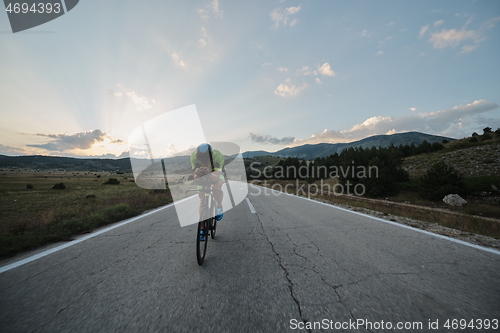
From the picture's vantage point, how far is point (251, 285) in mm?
2469

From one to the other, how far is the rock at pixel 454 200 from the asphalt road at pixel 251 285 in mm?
23923

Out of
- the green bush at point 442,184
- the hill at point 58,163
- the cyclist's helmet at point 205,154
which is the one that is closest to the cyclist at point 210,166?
the cyclist's helmet at point 205,154

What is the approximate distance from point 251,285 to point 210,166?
7.63ft

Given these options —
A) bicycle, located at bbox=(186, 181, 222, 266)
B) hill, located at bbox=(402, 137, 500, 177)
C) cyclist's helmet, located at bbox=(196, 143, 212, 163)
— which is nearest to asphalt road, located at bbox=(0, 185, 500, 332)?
bicycle, located at bbox=(186, 181, 222, 266)

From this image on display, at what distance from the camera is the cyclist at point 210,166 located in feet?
12.4

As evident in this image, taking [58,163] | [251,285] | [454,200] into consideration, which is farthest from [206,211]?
[58,163]

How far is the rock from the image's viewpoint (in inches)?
782

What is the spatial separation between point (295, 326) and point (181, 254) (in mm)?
2499

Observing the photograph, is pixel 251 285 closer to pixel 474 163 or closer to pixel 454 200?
pixel 454 200

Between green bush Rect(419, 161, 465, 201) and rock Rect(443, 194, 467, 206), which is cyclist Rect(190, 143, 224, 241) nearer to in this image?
rock Rect(443, 194, 467, 206)

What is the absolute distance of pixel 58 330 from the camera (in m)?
1.73

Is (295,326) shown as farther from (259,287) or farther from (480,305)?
(480,305)

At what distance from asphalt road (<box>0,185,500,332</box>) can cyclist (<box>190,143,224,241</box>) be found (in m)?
1.12

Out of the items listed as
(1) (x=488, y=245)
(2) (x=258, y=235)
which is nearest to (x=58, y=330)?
(2) (x=258, y=235)
